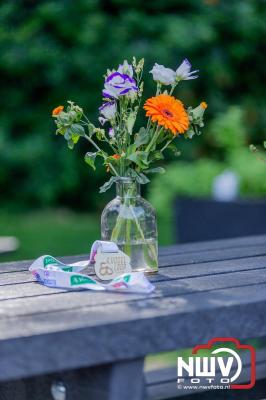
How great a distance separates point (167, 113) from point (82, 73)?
203 inches

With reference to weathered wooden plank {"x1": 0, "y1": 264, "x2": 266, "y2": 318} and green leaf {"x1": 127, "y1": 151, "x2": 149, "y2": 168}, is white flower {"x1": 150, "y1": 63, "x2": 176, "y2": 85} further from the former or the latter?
weathered wooden plank {"x1": 0, "y1": 264, "x2": 266, "y2": 318}

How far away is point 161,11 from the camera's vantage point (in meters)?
7.14

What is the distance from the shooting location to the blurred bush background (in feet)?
21.9

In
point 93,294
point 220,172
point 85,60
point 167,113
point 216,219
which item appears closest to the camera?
point 93,294

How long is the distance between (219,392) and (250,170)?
2346 millimetres

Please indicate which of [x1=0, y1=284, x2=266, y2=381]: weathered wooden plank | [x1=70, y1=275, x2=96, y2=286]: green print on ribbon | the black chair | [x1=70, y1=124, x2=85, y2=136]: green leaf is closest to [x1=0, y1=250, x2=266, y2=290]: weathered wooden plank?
[x1=70, y1=275, x2=96, y2=286]: green print on ribbon

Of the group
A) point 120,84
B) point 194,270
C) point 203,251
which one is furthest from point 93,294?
point 203,251

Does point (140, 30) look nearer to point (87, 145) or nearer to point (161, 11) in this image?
point (161, 11)

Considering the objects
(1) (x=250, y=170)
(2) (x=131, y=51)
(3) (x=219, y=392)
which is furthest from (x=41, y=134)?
(3) (x=219, y=392)

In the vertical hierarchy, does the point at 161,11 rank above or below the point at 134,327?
above

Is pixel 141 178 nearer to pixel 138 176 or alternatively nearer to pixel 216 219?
pixel 138 176

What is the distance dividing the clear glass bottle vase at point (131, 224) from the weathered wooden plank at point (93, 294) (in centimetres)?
9

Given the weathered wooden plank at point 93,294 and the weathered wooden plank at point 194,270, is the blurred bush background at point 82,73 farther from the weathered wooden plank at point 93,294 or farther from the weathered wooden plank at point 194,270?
the weathered wooden plank at point 93,294

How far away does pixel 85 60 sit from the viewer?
22.1 feet
